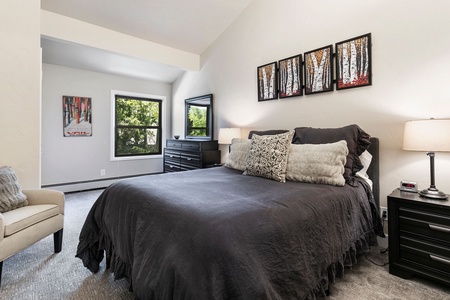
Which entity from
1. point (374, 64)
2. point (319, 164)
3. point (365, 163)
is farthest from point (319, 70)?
point (319, 164)

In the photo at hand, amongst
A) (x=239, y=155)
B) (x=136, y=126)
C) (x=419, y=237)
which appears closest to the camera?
(x=419, y=237)

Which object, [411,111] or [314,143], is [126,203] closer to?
[314,143]

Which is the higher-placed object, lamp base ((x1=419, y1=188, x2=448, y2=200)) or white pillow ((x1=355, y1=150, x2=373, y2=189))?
white pillow ((x1=355, y1=150, x2=373, y2=189))

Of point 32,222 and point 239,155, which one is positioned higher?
point 239,155

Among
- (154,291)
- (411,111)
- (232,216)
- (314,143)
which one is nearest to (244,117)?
(314,143)

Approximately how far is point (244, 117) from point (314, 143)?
1.61 meters

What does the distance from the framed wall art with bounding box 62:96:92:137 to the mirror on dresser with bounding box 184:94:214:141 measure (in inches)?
72.6

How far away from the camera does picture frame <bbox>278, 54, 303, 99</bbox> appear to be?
9.34ft

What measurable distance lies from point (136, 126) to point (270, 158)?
389 centimetres

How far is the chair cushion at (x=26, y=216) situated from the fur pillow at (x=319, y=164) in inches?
84.5

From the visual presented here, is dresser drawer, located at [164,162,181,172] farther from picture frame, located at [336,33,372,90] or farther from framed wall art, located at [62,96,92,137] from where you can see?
picture frame, located at [336,33,372,90]

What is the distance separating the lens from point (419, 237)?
5.54 feet

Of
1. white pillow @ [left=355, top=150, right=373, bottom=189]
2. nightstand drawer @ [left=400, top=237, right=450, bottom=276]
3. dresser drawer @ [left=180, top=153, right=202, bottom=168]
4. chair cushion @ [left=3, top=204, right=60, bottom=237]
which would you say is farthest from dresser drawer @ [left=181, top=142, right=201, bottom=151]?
nightstand drawer @ [left=400, top=237, right=450, bottom=276]

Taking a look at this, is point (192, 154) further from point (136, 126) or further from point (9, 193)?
point (9, 193)
